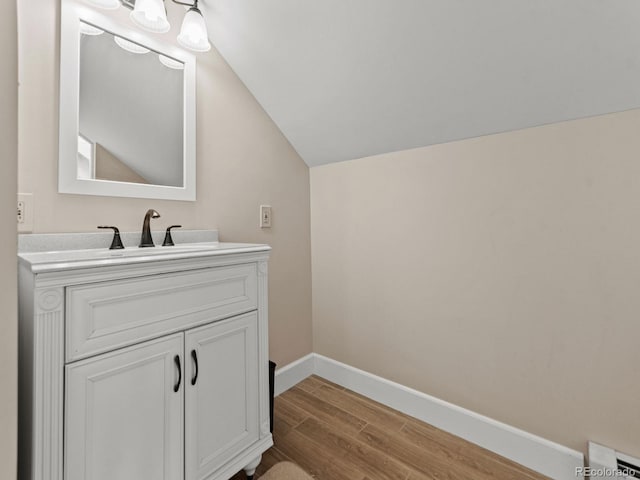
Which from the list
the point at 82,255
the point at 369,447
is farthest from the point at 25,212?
the point at 369,447

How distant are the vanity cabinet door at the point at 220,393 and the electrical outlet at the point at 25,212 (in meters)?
0.68

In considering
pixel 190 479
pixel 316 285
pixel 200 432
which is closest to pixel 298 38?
pixel 316 285

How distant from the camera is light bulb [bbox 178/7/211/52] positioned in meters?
1.34

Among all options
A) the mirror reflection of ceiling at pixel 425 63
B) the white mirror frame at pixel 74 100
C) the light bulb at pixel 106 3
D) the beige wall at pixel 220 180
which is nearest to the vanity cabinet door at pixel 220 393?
the beige wall at pixel 220 180

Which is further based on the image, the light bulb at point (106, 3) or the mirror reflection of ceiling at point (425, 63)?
the light bulb at point (106, 3)

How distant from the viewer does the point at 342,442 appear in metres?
1.45

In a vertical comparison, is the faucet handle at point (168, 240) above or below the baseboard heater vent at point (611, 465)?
above

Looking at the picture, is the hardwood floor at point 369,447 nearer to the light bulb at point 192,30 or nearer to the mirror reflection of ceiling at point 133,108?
the mirror reflection of ceiling at point 133,108

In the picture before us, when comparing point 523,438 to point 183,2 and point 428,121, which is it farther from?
point 183,2

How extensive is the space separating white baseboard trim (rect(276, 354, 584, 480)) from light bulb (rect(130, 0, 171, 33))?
1.93 m

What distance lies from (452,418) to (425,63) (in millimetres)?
1724

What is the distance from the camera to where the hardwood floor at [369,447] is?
127 cm

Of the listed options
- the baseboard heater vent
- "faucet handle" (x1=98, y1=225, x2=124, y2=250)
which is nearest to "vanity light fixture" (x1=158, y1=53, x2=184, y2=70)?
"faucet handle" (x1=98, y1=225, x2=124, y2=250)

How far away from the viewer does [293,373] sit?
1.94m
